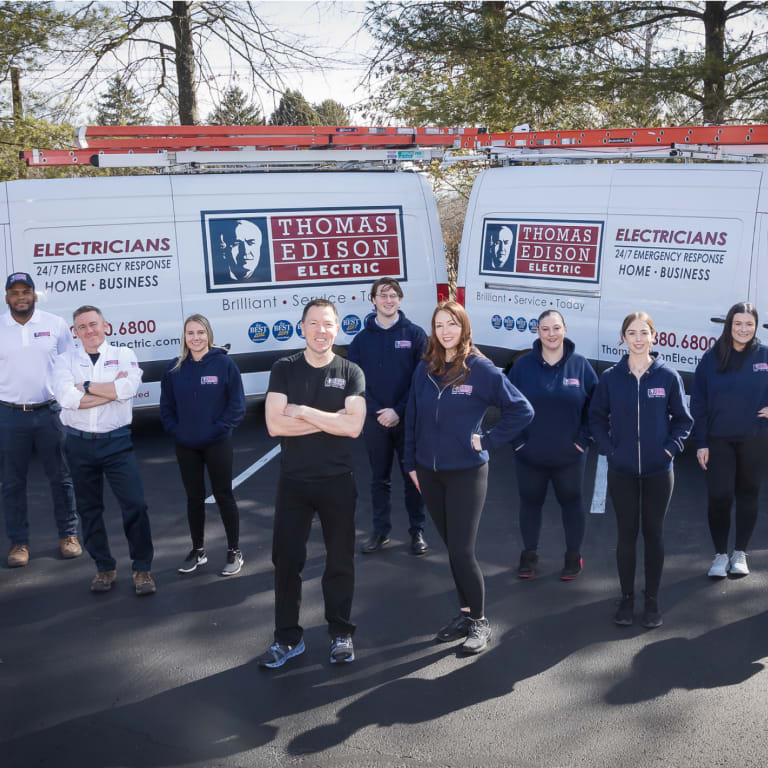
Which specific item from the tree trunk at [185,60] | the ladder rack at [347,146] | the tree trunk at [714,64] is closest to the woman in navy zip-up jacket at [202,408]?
the ladder rack at [347,146]

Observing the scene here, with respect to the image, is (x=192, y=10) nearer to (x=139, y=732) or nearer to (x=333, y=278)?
(x=333, y=278)

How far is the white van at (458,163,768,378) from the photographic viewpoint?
286 inches

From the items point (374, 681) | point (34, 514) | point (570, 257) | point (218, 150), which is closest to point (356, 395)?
point (374, 681)

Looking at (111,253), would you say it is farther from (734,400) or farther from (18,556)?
(734,400)

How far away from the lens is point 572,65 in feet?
45.0

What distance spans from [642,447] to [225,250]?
201 inches

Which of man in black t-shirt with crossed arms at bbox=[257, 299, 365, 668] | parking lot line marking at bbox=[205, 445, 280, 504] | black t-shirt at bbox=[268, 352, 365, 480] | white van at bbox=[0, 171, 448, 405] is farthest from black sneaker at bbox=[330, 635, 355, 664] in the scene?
white van at bbox=[0, 171, 448, 405]

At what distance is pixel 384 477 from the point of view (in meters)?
6.12

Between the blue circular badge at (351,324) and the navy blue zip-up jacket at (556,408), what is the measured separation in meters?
3.84

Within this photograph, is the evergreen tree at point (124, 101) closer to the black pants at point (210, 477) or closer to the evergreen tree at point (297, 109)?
the evergreen tree at point (297, 109)

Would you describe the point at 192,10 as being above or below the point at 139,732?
above

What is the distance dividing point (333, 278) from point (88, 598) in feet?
14.8

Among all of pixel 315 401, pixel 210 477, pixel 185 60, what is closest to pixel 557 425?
pixel 315 401

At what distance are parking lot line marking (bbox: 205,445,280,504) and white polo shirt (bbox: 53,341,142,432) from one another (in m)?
2.04
